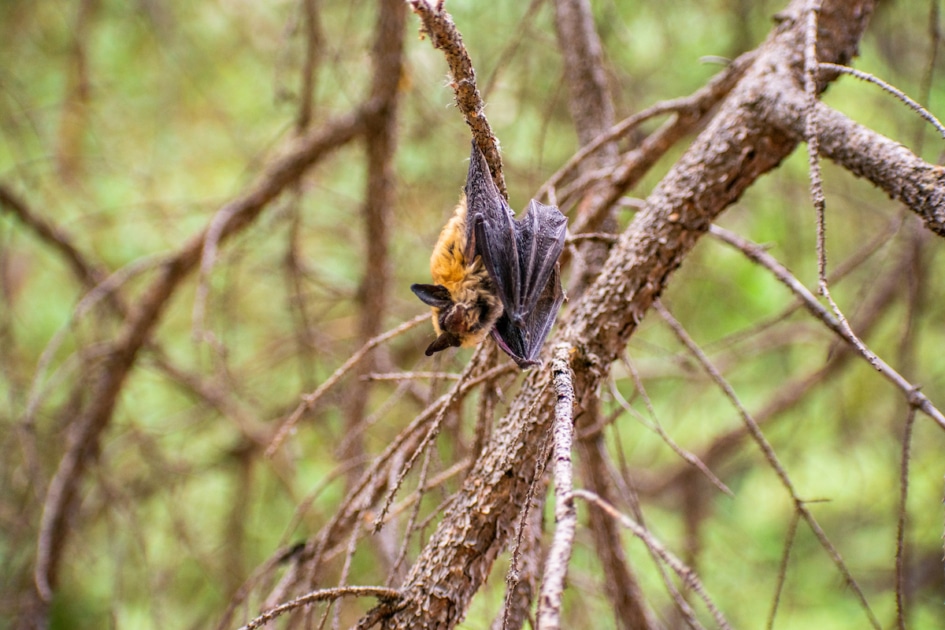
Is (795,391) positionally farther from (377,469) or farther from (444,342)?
(377,469)

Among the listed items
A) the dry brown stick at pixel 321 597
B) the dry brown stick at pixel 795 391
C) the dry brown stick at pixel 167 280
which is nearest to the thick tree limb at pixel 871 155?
the dry brown stick at pixel 321 597

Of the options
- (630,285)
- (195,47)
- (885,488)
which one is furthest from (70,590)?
(885,488)

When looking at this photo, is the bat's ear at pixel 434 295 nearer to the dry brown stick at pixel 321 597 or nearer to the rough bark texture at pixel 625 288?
the rough bark texture at pixel 625 288

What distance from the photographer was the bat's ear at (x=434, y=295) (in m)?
2.42

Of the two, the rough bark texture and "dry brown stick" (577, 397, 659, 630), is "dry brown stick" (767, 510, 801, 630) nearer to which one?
the rough bark texture

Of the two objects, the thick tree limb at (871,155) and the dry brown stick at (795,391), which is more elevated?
the thick tree limb at (871,155)

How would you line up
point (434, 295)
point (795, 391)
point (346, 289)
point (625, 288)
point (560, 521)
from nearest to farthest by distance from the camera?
1. point (560, 521)
2. point (625, 288)
3. point (434, 295)
4. point (346, 289)
5. point (795, 391)

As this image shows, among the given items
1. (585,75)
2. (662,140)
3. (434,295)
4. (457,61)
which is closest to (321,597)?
(434,295)

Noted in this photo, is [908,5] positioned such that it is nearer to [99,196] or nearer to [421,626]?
[421,626]

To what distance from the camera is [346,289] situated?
4375 mm

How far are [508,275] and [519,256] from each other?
7 centimetres

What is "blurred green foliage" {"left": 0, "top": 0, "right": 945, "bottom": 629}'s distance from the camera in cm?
425

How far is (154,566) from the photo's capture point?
5.30 meters

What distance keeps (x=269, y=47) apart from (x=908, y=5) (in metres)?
4.51
